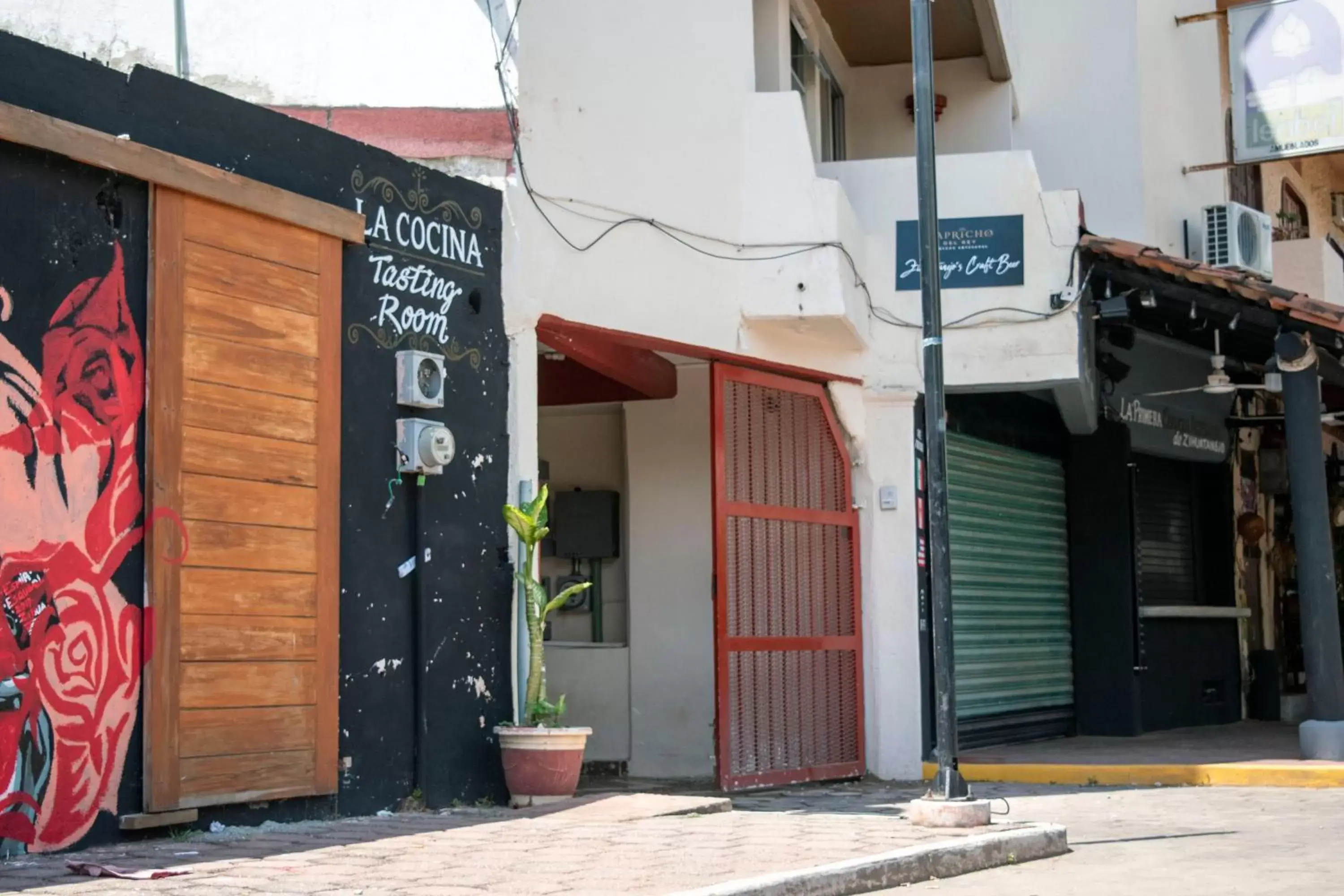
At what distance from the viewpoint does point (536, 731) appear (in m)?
9.60

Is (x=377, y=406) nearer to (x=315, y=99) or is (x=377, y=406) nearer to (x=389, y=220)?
(x=389, y=220)

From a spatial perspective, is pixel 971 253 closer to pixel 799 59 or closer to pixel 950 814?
pixel 799 59

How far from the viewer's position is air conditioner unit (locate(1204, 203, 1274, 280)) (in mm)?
16672

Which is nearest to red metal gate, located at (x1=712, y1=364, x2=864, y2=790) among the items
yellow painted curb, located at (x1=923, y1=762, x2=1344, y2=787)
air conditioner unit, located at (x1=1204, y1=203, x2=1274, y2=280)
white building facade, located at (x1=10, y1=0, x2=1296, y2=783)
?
white building facade, located at (x1=10, y1=0, x2=1296, y2=783)

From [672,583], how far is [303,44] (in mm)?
5364

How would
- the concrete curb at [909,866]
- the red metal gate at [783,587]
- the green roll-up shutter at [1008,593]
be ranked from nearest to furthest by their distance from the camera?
the concrete curb at [909,866] < the red metal gate at [783,587] < the green roll-up shutter at [1008,593]

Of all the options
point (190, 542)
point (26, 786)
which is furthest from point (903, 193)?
point (26, 786)

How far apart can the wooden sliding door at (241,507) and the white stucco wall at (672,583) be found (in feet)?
16.9

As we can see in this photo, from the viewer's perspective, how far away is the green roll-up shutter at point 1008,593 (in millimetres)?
14789

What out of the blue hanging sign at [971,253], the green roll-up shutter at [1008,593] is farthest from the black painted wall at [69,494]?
the green roll-up shutter at [1008,593]

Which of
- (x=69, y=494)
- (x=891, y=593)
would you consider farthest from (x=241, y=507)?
(x=891, y=593)

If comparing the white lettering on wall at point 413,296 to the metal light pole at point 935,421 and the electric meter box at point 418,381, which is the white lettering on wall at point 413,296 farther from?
the metal light pole at point 935,421

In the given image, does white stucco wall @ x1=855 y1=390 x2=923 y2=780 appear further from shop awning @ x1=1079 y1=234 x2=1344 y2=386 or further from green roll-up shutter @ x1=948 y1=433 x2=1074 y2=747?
shop awning @ x1=1079 y1=234 x2=1344 y2=386

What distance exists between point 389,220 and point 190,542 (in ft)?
8.08
